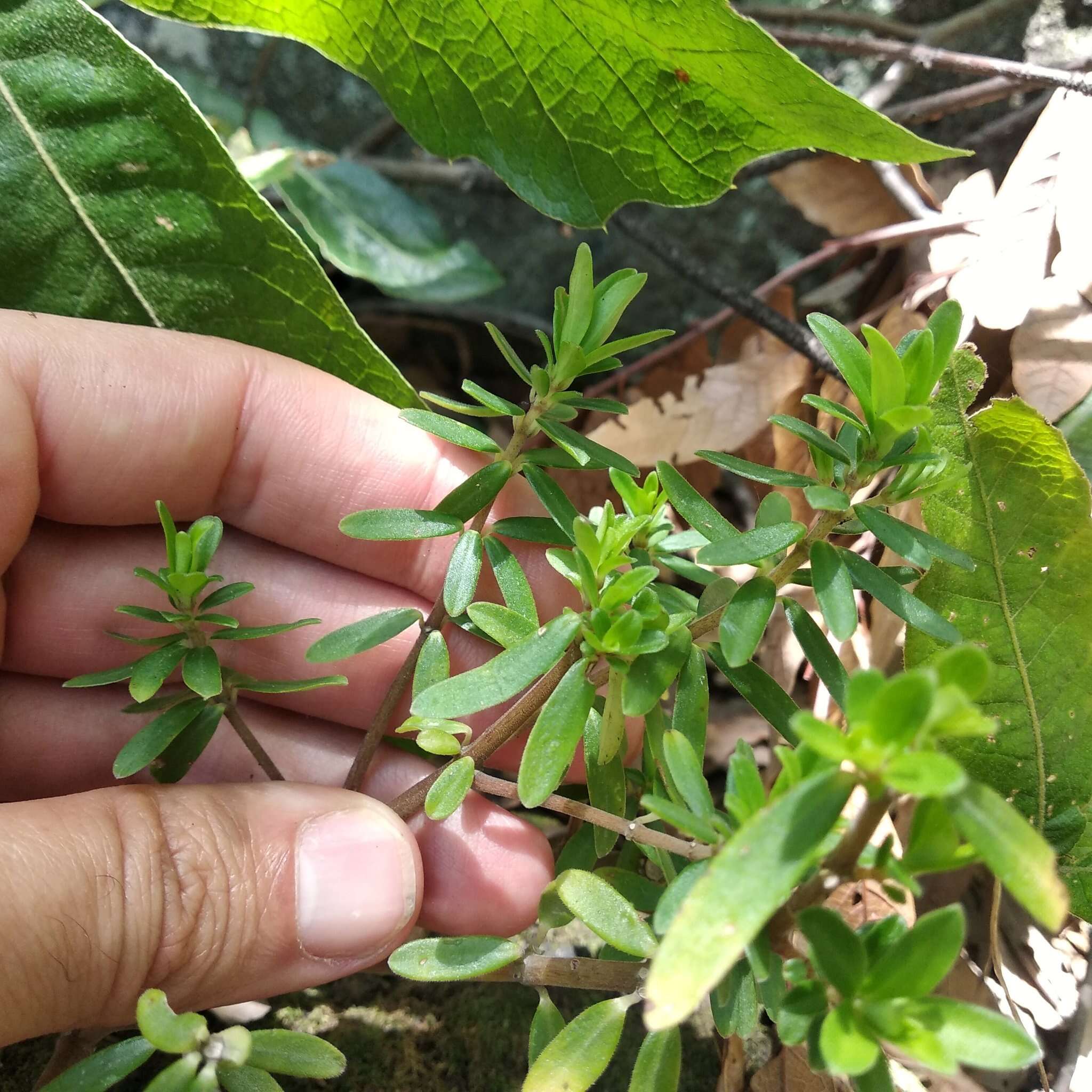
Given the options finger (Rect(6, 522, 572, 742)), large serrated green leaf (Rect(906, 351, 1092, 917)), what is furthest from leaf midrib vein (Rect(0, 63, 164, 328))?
large serrated green leaf (Rect(906, 351, 1092, 917))

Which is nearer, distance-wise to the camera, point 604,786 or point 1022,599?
point 604,786

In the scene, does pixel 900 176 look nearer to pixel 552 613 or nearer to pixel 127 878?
pixel 552 613

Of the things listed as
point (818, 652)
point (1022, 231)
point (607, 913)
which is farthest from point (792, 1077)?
point (1022, 231)

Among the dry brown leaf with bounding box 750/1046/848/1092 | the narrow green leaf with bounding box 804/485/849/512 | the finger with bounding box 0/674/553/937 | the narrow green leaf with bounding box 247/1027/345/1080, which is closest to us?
the narrow green leaf with bounding box 804/485/849/512

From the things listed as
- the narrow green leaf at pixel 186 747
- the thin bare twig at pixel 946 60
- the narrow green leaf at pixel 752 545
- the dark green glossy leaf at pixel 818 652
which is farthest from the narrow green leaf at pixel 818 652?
the thin bare twig at pixel 946 60

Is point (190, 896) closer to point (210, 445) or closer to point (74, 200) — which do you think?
point (210, 445)

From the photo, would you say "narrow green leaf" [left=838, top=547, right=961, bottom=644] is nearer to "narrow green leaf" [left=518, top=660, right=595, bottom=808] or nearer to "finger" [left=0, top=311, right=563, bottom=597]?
"narrow green leaf" [left=518, top=660, right=595, bottom=808]
